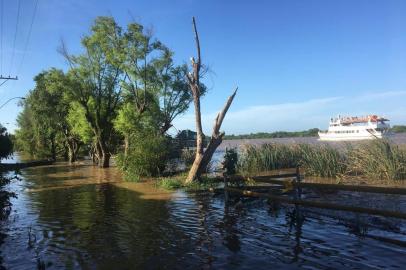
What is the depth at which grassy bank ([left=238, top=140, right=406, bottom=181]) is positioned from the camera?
1794 centimetres

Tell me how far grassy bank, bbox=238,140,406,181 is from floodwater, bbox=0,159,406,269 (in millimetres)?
3549

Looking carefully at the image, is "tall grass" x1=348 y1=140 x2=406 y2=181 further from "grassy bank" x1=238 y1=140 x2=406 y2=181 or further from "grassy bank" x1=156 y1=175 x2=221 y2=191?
"grassy bank" x1=156 y1=175 x2=221 y2=191

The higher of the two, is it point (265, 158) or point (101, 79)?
point (101, 79)

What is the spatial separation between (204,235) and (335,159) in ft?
41.5

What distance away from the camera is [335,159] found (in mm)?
20609

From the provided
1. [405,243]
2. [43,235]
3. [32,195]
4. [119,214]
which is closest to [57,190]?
[32,195]

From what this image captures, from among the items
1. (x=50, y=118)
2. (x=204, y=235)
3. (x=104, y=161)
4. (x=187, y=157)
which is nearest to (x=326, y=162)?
(x=187, y=157)

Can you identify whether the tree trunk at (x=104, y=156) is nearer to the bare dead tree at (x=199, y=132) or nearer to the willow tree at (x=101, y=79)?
the willow tree at (x=101, y=79)

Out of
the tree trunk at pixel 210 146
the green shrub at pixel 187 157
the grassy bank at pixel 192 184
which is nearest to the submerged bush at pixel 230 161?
the grassy bank at pixel 192 184

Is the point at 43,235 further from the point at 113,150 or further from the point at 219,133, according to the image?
the point at 113,150

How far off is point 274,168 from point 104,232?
15680mm

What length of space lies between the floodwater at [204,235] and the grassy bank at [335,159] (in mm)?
3549

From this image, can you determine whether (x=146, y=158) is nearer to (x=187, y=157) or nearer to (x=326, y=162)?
(x=187, y=157)

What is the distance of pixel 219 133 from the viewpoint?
67.3 ft
